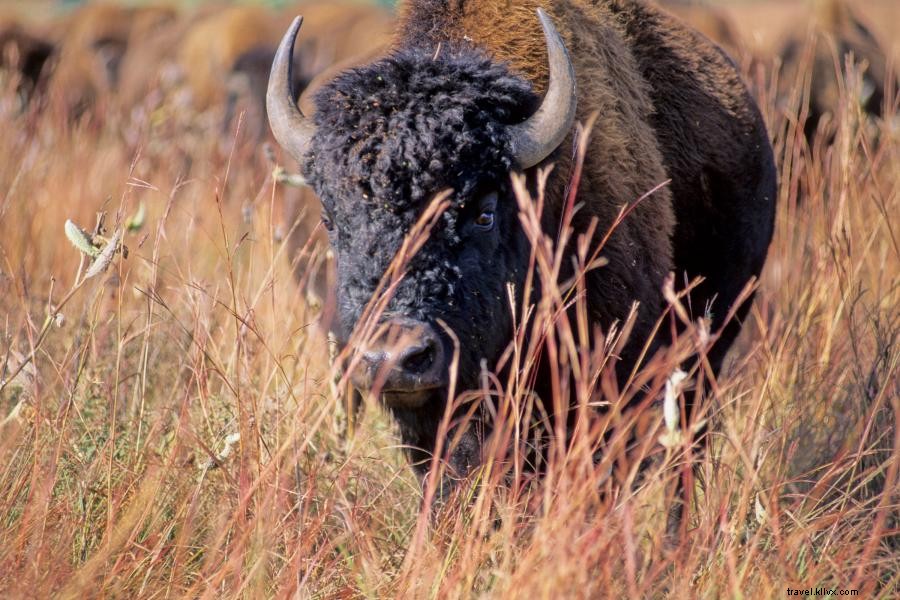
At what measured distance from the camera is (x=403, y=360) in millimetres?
2957

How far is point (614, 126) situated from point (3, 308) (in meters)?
2.66

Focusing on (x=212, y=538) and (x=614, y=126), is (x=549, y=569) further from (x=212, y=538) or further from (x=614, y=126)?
(x=614, y=126)

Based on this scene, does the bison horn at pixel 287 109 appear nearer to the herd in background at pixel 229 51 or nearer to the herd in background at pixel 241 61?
the herd in background at pixel 241 61

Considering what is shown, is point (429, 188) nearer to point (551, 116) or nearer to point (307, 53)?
point (551, 116)

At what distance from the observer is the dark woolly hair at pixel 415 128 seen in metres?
3.31

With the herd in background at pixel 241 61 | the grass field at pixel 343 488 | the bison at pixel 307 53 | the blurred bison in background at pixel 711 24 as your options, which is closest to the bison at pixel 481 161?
the grass field at pixel 343 488

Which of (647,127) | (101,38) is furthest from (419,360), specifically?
(101,38)

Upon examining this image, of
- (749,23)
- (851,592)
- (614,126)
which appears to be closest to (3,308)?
(614,126)

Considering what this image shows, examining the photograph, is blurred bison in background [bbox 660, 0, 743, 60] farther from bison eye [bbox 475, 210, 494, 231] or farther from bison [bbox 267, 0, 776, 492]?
bison eye [bbox 475, 210, 494, 231]

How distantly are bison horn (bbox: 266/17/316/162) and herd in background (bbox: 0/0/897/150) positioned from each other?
3.25 meters

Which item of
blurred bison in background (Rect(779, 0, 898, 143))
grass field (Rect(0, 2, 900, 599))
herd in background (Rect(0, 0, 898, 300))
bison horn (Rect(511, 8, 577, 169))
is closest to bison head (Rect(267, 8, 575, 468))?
bison horn (Rect(511, 8, 577, 169))

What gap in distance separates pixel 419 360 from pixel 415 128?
791mm

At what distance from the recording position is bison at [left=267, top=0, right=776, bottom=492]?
330cm

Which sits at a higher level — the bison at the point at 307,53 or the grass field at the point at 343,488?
the grass field at the point at 343,488
